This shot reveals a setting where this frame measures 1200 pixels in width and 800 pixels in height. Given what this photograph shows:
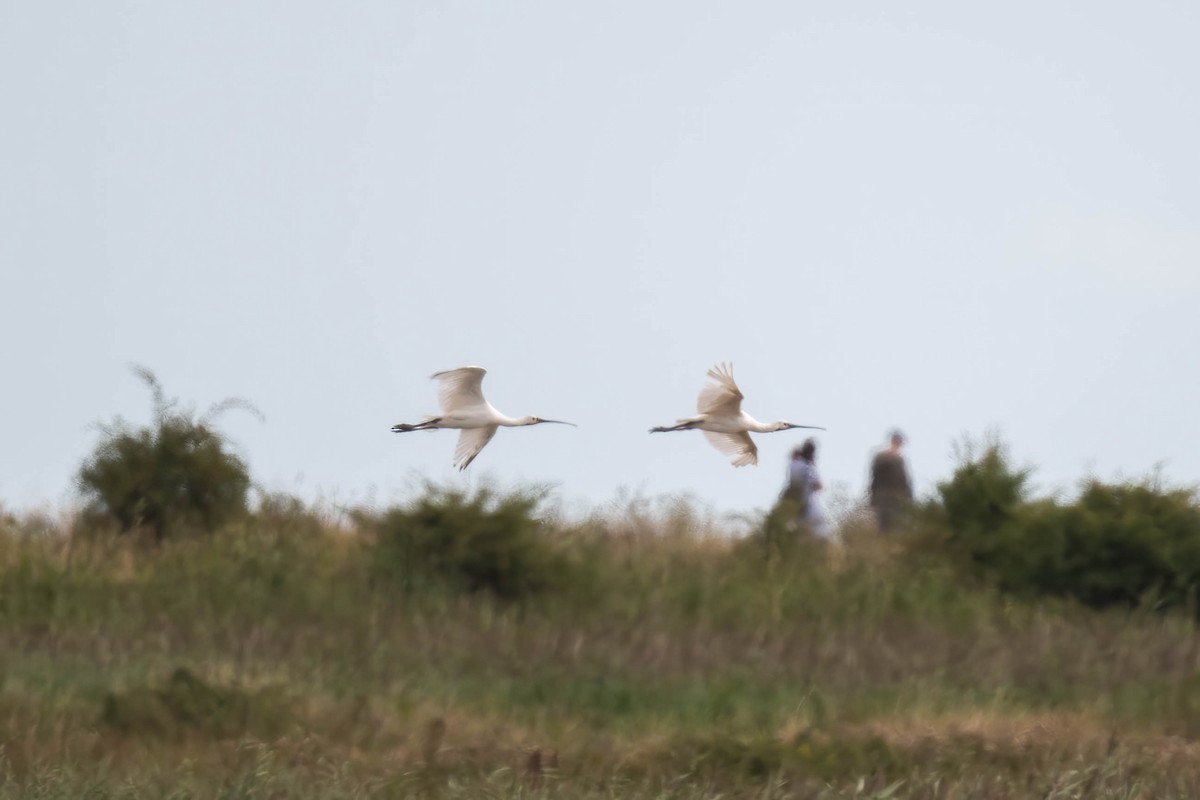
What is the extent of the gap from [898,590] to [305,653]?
6.17 m

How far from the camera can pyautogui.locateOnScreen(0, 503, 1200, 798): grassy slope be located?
32.4ft

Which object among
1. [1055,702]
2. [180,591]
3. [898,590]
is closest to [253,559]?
[180,591]

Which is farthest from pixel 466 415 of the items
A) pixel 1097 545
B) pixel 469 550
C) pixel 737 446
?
pixel 1097 545

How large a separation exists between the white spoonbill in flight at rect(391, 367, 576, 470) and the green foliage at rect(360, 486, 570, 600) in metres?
1.45

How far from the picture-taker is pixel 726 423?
17.1m

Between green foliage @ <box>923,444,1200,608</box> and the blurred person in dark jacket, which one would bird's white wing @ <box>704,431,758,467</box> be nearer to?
green foliage @ <box>923,444,1200,608</box>

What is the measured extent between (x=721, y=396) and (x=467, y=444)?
7.85ft

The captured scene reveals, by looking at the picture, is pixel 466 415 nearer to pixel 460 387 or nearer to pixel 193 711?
pixel 460 387

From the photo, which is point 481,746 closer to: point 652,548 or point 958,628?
point 958,628

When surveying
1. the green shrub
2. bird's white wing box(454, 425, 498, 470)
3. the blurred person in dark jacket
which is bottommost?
the green shrub

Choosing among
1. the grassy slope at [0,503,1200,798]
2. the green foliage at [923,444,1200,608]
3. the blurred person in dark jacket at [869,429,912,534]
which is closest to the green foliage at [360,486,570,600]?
the grassy slope at [0,503,1200,798]

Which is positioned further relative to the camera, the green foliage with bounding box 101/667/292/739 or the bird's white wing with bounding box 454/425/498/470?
the bird's white wing with bounding box 454/425/498/470

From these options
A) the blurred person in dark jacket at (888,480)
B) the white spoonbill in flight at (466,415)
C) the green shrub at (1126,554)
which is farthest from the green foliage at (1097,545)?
the white spoonbill in flight at (466,415)

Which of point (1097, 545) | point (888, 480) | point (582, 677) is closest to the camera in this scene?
point (582, 677)
